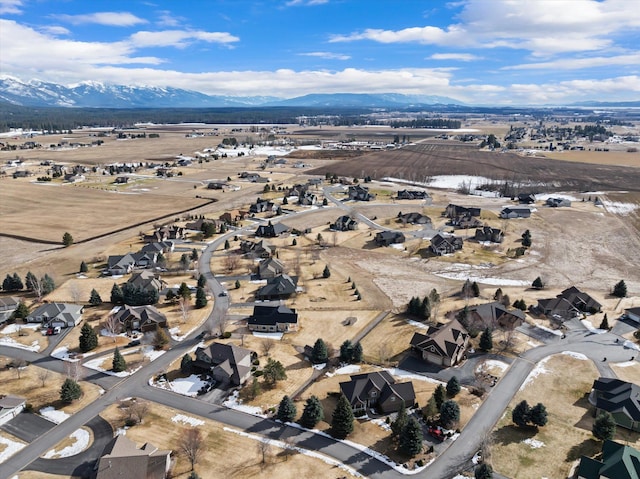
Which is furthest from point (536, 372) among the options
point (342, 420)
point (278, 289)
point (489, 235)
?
point (489, 235)

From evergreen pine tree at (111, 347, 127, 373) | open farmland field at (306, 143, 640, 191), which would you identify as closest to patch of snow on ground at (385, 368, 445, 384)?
evergreen pine tree at (111, 347, 127, 373)

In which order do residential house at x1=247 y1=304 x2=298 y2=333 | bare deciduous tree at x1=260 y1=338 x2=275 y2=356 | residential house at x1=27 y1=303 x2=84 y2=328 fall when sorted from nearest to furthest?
1. bare deciduous tree at x1=260 y1=338 x2=275 y2=356
2. residential house at x1=247 y1=304 x2=298 y2=333
3. residential house at x1=27 y1=303 x2=84 y2=328

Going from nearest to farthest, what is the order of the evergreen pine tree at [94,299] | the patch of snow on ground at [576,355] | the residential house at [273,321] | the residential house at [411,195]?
the patch of snow on ground at [576,355], the residential house at [273,321], the evergreen pine tree at [94,299], the residential house at [411,195]

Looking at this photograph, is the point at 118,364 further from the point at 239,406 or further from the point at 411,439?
the point at 411,439

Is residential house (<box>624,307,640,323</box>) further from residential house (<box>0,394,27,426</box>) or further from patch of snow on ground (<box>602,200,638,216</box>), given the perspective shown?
residential house (<box>0,394,27,426</box>)

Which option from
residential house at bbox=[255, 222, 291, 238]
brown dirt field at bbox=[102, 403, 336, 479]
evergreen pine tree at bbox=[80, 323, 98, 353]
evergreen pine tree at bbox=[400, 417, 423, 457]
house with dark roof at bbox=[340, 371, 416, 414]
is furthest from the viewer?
residential house at bbox=[255, 222, 291, 238]

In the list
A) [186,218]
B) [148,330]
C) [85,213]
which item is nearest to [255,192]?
[186,218]

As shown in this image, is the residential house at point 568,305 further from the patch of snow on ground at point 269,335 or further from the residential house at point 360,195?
the residential house at point 360,195

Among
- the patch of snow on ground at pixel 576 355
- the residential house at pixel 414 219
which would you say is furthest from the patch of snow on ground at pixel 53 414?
the residential house at pixel 414 219
